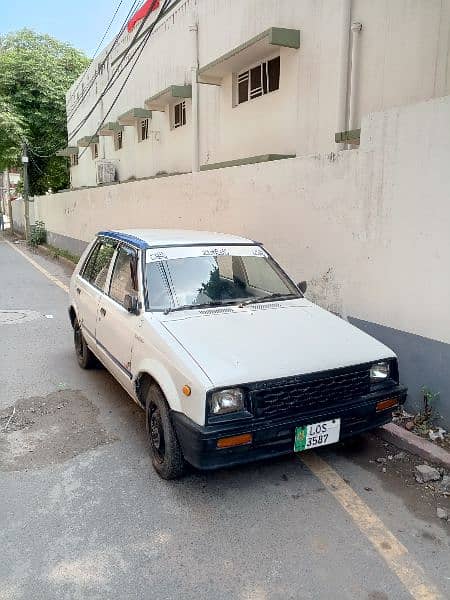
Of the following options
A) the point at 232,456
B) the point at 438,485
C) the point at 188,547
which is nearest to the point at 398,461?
the point at 438,485

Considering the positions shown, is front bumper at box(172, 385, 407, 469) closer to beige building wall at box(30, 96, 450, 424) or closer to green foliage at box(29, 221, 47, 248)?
beige building wall at box(30, 96, 450, 424)

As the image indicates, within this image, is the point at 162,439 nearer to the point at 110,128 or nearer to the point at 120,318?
the point at 120,318

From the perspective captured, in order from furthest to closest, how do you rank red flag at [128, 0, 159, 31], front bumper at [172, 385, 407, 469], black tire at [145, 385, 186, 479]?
1. red flag at [128, 0, 159, 31]
2. black tire at [145, 385, 186, 479]
3. front bumper at [172, 385, 407, 469]

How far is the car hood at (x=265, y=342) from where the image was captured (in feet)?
10.3

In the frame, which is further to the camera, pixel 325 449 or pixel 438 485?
pixel 325 449

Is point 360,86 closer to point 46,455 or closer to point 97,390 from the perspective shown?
point 97,390

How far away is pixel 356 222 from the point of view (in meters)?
5.04

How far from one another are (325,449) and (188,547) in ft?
5.07

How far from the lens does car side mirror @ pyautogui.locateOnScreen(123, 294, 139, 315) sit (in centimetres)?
391

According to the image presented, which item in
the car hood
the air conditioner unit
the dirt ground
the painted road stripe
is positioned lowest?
the painted road stripe

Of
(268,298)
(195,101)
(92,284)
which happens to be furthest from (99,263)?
(195,101)

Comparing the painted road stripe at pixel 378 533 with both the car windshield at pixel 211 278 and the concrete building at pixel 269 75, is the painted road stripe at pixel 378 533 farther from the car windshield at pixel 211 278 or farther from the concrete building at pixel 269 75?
the concrete building at pixel 269 75

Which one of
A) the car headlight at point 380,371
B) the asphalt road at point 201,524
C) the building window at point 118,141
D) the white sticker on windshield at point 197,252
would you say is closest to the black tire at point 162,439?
the asphalt road at point 201,524

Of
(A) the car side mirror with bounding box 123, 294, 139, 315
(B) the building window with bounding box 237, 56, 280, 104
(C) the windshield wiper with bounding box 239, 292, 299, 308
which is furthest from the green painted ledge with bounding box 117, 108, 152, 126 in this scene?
(A) the car side mirror with bounding box 123, 294, 139, 315
